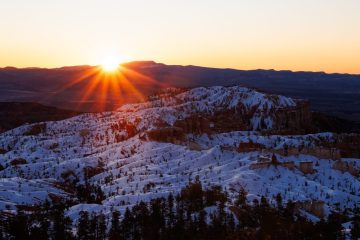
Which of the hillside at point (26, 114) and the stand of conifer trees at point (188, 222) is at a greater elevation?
the stand of conifer trees at point (188, 222)

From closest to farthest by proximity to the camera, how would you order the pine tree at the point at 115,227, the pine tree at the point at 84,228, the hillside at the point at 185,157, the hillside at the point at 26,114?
the pine tree at the point at 115,227, the pine tree at the point at 84,228, the hillside at the point at 185,157, the hillside at the point at 26,114

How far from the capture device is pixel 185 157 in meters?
70.8

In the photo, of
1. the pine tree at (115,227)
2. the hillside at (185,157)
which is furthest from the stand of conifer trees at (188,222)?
the hillside at (185,157)

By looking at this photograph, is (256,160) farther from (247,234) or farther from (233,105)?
(233,105)

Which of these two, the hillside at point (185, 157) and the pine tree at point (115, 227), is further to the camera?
the hillside at point (185, 157)

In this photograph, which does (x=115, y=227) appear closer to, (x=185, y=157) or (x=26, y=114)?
(x=185, y=157)

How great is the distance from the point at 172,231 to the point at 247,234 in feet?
19.0

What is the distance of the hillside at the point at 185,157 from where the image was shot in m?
56.4

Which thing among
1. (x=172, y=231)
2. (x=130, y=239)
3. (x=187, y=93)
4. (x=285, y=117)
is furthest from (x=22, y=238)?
(x=187, y=93)

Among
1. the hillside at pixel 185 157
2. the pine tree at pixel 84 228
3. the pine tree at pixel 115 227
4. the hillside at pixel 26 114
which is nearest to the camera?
the pine tree at pixel 115 227

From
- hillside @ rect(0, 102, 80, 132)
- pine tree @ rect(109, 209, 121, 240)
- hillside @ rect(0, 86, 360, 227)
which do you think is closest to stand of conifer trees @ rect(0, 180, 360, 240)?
pine tree @ rect(109, 209, 121, 240)

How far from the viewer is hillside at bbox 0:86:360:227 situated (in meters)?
56.4

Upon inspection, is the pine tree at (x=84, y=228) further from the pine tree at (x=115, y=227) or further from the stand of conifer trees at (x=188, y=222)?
the pine tree at (x=115, y=227)

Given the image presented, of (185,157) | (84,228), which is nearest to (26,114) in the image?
(185,157)
